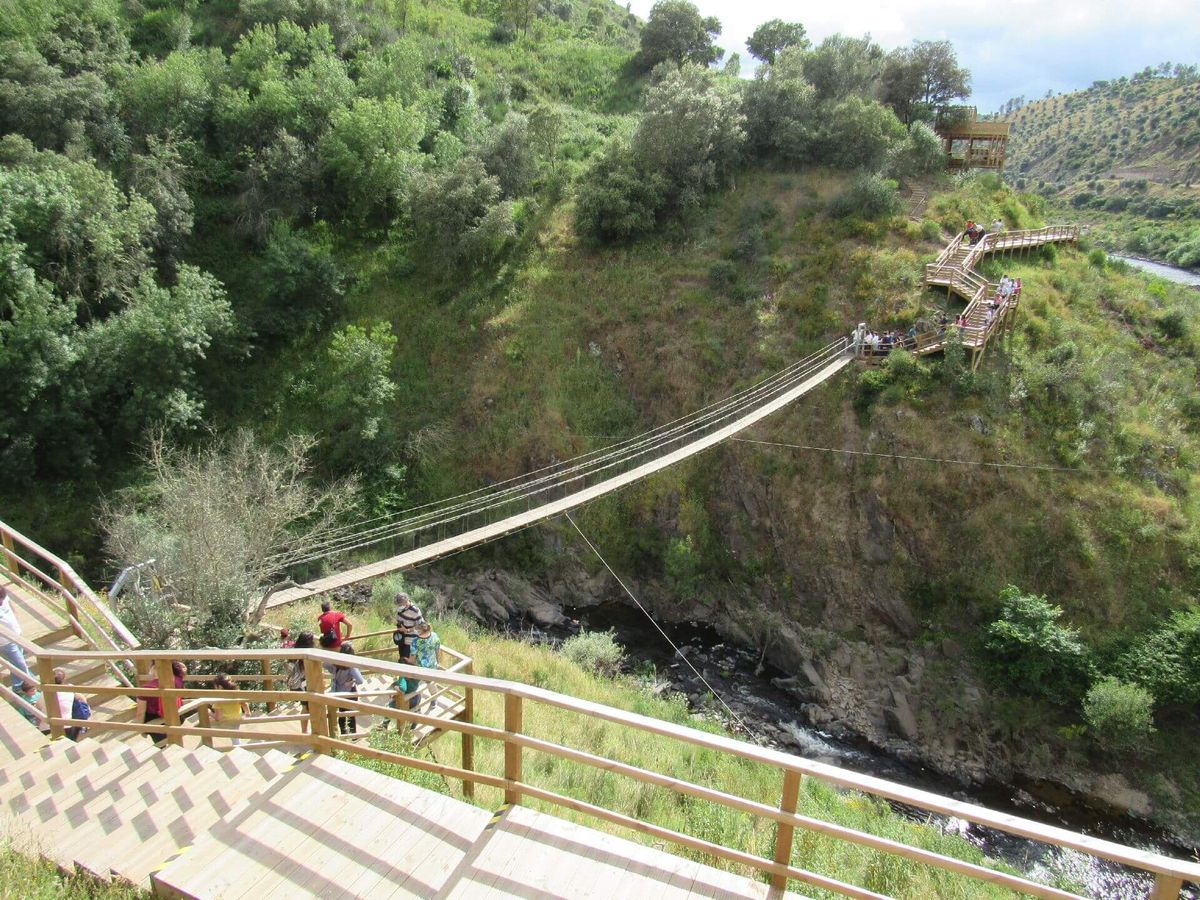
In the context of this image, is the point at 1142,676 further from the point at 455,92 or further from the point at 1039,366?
the point at 455,92

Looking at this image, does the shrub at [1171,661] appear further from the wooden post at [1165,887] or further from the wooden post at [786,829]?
the wooden post at [786,829]

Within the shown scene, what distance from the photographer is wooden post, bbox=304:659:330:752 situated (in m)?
3.89

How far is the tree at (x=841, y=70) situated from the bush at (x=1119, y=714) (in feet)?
62.3

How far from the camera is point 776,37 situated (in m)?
27.8

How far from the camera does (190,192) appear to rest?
69.7 feet

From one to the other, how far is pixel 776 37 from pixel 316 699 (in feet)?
103

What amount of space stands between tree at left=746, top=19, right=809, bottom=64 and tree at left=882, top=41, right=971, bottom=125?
20.6ft

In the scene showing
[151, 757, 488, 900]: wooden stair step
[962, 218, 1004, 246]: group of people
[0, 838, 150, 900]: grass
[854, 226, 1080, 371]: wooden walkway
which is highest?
[962, 218, 1004, 246]: group of people

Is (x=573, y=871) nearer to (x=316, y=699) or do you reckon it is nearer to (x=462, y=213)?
(x=316, y=699)

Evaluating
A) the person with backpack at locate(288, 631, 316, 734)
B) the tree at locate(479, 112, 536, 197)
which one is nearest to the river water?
the person with backpack at locate(288, 631, 316, 734)

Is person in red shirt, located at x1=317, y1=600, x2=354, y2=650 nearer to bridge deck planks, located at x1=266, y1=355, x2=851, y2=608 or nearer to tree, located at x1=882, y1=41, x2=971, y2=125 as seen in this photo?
bridge deck planks, located at x1=266, y1=355, x2=851, y2=608

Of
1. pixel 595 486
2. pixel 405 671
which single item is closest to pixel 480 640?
Result: pixel 595 486

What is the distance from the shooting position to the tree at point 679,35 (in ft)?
94.6

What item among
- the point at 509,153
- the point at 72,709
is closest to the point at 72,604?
the point at 72,709
